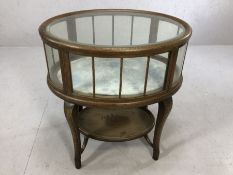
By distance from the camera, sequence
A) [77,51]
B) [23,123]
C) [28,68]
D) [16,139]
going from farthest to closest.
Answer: [28,68], [23,123], [16,139], [77,51]

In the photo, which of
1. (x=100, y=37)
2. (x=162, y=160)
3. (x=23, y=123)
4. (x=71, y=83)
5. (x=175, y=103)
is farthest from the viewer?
(x=175, y=103)

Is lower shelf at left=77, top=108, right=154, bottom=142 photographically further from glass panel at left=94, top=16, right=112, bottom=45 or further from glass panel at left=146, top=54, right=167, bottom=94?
glass panel at left=94, top=16, right=112, bottom=45

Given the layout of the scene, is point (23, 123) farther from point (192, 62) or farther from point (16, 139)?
point (192, 62)

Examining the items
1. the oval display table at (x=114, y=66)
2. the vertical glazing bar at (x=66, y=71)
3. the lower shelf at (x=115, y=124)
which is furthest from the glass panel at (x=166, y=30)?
the lower shelf at (x=115, y=124)

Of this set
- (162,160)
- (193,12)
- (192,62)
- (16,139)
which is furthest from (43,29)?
(193,12)

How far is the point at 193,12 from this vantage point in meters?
3.05

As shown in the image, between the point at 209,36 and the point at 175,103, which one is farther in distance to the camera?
the point at 209,36

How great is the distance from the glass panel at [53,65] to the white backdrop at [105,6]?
1.83 meters

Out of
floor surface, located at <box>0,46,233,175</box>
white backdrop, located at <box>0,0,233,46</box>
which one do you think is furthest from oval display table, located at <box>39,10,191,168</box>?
white backdrop, located at <box>0,0,233,46</box>

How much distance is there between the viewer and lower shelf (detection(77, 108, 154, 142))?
1.53 m

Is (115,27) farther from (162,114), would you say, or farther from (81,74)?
(162,114)

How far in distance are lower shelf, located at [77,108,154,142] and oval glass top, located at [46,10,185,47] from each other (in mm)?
555

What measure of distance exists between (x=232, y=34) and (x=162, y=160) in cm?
237

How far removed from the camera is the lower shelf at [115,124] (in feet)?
5.01
